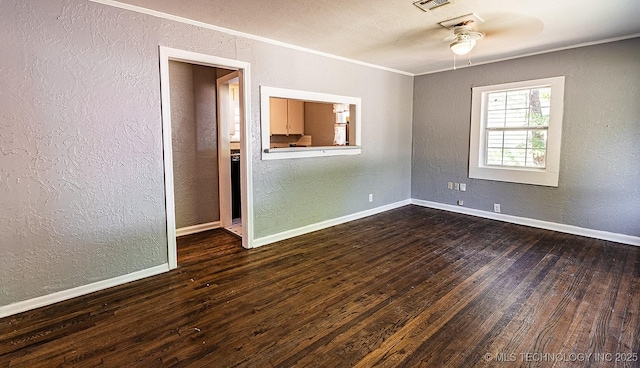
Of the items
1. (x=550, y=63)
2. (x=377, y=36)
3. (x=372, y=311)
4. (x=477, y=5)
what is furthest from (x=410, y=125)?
(x=372, y=311)

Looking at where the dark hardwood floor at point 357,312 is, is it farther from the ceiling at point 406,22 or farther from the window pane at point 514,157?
the ceiling at point 406,22

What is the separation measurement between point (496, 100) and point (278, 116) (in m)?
4.03

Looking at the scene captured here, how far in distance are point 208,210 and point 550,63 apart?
5.00 meters

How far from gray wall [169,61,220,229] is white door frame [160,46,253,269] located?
1.05 m

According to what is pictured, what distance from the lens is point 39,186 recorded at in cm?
252

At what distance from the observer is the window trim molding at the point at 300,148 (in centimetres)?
385

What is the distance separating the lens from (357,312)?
247 centimetres

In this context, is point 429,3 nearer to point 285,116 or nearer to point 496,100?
point 496,100

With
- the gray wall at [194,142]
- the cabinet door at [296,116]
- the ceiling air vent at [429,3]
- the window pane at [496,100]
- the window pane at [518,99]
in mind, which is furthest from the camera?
the cabinet door at [296,116]

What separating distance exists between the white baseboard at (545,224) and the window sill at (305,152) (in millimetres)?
1915

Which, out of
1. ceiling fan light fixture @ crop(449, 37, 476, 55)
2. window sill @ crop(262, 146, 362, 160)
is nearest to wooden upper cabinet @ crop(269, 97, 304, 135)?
window sill @ crop(262, 146, 362, 160)

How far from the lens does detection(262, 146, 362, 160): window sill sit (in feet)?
13.0

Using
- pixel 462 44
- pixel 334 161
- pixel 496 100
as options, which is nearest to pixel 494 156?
pixel 496 100

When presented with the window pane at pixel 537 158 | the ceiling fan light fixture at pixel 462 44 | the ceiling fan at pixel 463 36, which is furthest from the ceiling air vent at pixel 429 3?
the window pane at pixel 537 158
